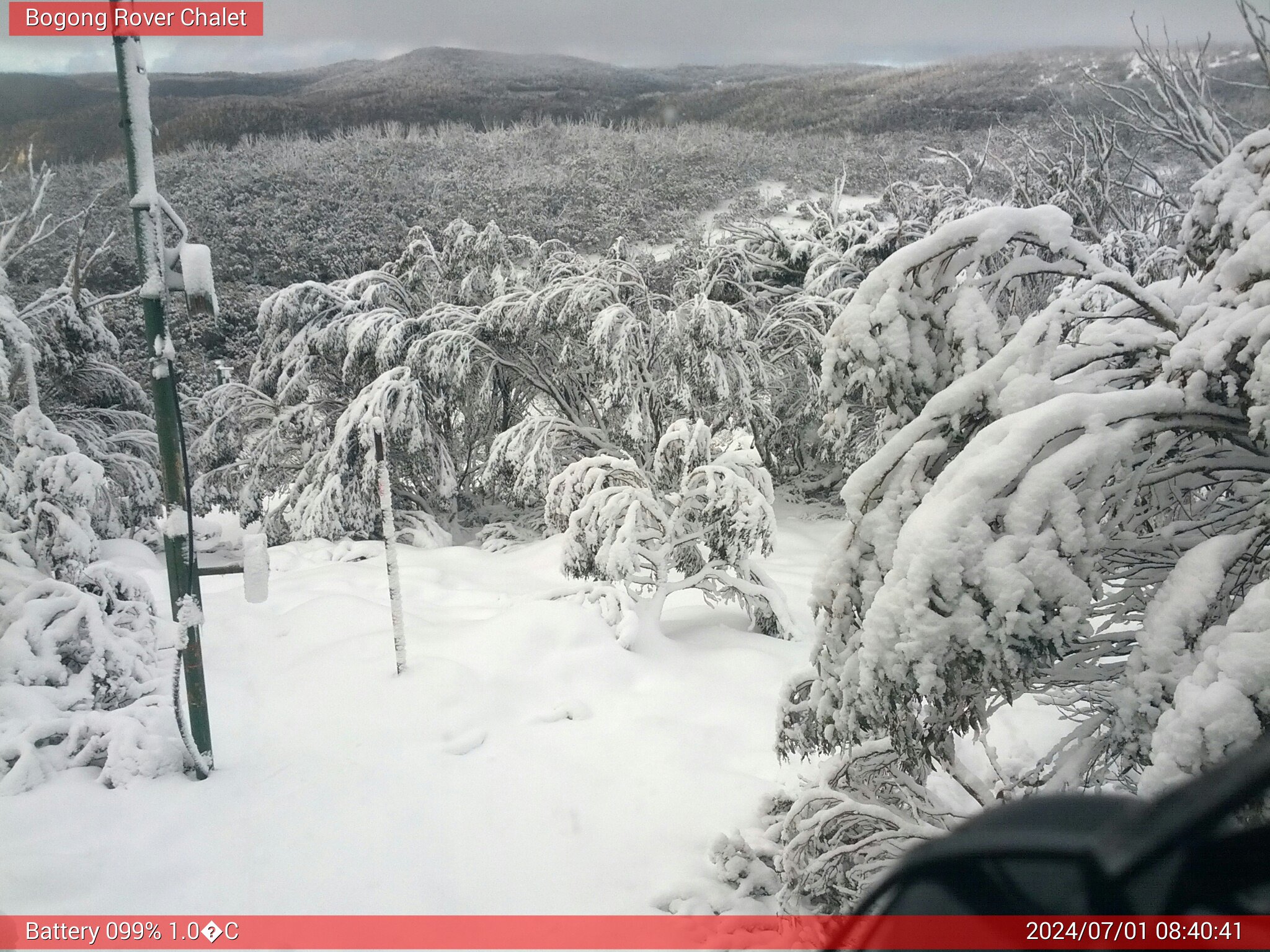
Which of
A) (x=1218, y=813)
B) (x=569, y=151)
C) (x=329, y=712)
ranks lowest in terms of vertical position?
(x=329, y=712)

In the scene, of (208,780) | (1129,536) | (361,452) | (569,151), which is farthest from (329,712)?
(569,151)

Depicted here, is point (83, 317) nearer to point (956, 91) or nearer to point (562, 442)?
point (562, 442)

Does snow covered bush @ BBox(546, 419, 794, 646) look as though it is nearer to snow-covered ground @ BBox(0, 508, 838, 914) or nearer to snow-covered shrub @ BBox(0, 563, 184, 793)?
snow-covered ground @ BBox(0, 508, 838, 914)

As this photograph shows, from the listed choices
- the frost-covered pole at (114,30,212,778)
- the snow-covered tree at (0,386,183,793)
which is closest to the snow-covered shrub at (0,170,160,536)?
the snow-covered tree at (0,386,183,793)

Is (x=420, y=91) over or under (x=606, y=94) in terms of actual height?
under

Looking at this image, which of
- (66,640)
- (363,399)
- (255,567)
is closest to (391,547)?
(255,567)

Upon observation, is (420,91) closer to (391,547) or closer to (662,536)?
(662,536)

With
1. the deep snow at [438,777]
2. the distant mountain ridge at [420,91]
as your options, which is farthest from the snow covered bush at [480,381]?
the distant mountain ridge at [420,91]
